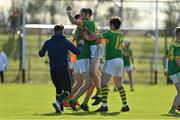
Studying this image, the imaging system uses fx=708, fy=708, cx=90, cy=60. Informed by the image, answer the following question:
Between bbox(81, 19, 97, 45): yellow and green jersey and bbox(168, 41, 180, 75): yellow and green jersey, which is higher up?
bbox(81, 19, 97, 45): yellow and green jersey

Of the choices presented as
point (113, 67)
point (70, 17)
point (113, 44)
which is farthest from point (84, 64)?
point (70, 17)

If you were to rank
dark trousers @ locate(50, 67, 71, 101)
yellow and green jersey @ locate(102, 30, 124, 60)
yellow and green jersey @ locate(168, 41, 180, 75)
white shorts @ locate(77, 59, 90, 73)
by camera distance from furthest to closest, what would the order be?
white shorts @ locate(77, 59, 90, 73) → yellow and green jersey @ locate(102, 30, 124, 60) → yellow and green jersey @ locate(168, 41, 180, 75) → dark trousers @ locate(50, 67, 71, 101)

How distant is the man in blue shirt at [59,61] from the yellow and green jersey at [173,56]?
2313mm

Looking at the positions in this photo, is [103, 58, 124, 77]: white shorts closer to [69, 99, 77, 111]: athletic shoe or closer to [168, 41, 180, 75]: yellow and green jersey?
[69, 99, 77, 111]: athletic shoe

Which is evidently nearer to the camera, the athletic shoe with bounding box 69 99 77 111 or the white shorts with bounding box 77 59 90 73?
the athletic shoe with bounding box 69 99 77 111

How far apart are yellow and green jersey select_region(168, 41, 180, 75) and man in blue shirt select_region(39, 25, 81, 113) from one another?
2313 millimetres

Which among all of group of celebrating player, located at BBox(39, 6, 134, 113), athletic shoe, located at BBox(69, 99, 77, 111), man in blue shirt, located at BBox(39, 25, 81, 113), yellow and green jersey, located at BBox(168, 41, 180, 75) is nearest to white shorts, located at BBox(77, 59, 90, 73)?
group of celebrating player, located at BBox(39, 6, 134, 113)

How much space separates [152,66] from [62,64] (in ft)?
76.0

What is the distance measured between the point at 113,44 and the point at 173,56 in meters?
1.48

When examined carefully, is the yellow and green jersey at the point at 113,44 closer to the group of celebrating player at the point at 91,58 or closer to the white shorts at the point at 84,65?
the group of celebrating player at the point at 91,58

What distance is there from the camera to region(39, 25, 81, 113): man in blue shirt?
1652cm

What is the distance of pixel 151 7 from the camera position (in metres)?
37.4

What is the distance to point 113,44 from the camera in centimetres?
1727

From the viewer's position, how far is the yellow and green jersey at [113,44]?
56.4ft
